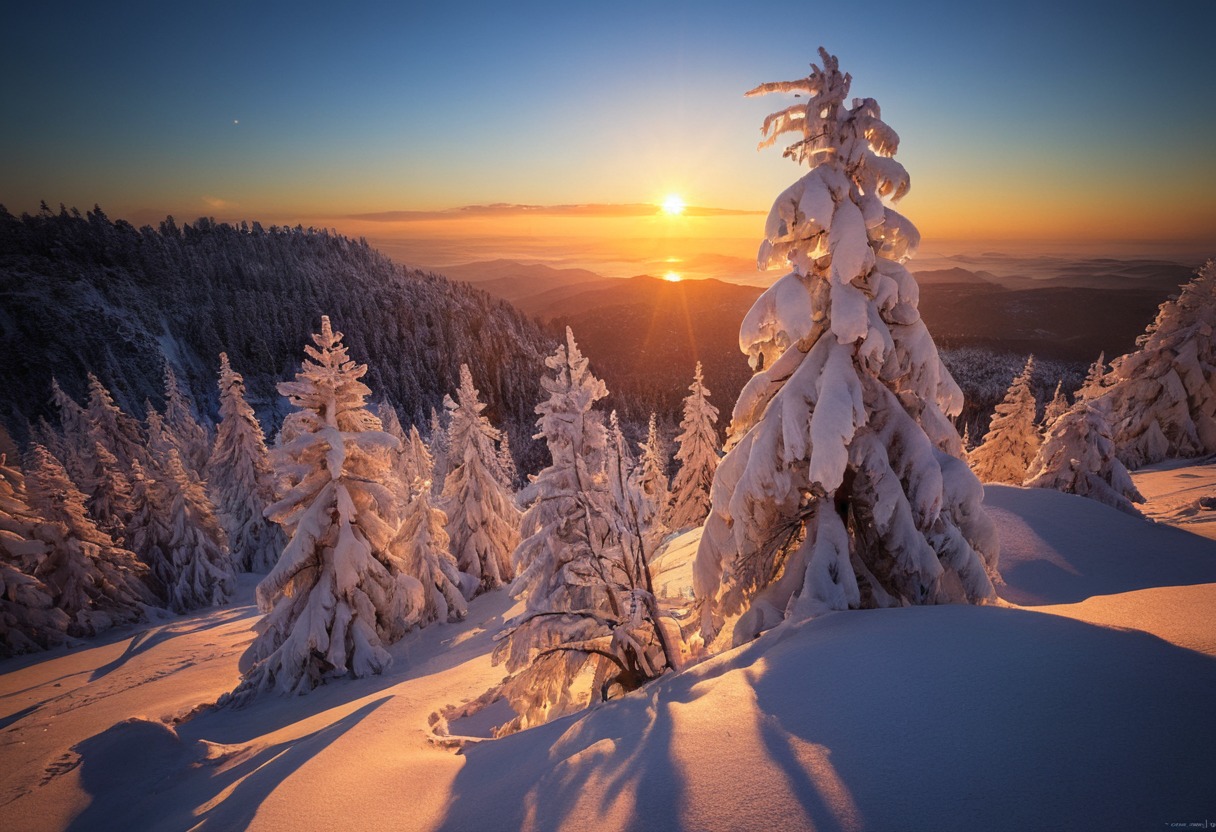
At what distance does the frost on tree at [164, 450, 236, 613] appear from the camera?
2775cm

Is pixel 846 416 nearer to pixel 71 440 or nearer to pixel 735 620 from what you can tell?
pixel 735 620

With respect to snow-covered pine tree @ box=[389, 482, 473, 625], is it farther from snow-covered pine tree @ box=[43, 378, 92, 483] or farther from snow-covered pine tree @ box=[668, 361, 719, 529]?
snow-covered pine tree @ box=[43, 378, 92, 483]

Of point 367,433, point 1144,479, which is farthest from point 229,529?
point 1144,479

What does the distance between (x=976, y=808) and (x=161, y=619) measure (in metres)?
32.8

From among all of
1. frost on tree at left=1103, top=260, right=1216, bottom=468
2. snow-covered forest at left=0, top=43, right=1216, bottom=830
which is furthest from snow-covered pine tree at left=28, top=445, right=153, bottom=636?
frost on tree at left=1103, top=260, right=1216, bottom=468

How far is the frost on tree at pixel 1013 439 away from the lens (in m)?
28.1

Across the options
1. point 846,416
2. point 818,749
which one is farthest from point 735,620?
point 818,749

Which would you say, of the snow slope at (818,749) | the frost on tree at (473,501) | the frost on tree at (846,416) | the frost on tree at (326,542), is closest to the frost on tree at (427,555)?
the frost on tree at (473,501)

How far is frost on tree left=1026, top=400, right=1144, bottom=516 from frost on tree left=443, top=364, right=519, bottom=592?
24031mm

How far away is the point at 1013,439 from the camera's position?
28625mm

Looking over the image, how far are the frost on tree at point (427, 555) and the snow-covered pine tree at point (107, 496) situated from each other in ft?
68.1

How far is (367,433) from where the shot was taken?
14359 mm

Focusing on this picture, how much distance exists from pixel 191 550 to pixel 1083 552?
39348mm

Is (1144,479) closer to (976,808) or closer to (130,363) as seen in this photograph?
(976,808)
